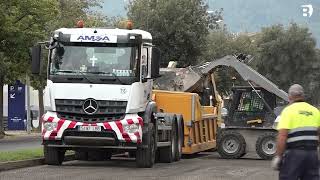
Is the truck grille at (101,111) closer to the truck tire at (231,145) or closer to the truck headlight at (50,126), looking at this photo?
the truck headlight at (50,126)

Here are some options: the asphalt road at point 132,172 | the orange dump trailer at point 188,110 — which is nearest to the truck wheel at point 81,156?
the asphalt road at point 132,172

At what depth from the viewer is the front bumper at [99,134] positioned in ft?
53.2

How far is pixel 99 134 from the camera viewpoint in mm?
16266

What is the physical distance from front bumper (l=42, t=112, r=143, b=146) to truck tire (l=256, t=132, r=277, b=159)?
671cm

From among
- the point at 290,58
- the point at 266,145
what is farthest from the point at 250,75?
the point at 290,58

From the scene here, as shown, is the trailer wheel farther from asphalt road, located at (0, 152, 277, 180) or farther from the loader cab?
the loader cab

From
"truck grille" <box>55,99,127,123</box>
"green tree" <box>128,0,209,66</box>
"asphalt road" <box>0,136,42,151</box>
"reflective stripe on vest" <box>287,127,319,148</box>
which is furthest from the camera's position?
"green tree" <box>128,0,209,66</box>

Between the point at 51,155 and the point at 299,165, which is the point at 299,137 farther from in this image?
the point at 51,155

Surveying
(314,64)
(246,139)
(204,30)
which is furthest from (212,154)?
(314,64)

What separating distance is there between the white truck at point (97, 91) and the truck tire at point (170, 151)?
8.69ft

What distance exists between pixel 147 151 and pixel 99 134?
4.36 feet

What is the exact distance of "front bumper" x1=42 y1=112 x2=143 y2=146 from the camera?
16.2 metres

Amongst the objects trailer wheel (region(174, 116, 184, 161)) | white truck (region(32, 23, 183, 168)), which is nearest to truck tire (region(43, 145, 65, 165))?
white truck (region(32, 23, 183, 168))

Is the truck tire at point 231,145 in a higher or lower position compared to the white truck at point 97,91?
Answer: lower
